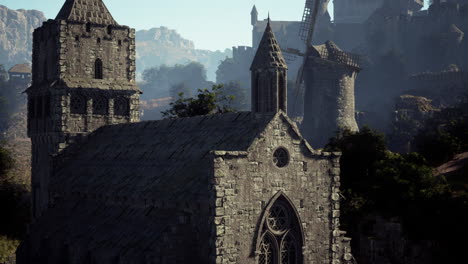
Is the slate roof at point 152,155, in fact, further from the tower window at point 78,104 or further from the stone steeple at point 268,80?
the tower window at point 78,104

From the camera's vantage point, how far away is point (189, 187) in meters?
31.1

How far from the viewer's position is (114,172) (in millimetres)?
39562


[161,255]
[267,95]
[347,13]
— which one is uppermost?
[347,13]

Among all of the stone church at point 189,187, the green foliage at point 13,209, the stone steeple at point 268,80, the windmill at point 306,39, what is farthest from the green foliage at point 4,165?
the windmill at point 306,39

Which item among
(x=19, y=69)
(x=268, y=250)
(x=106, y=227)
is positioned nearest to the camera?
(x=268, y=250)

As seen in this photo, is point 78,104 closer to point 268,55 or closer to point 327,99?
point 268,55

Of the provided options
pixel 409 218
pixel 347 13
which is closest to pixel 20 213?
pixel 409 218

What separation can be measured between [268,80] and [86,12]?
74.8 feet

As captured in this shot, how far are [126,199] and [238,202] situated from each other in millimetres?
8757

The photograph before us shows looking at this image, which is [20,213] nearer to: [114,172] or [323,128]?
[114,172]

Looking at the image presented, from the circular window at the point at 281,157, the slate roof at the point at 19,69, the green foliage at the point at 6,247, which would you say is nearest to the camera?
the circular window at the point at 281,157

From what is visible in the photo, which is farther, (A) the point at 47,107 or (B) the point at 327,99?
(B) the point at 327,99

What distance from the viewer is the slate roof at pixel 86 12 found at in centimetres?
4850

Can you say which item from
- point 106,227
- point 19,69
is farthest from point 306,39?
point 19,69
